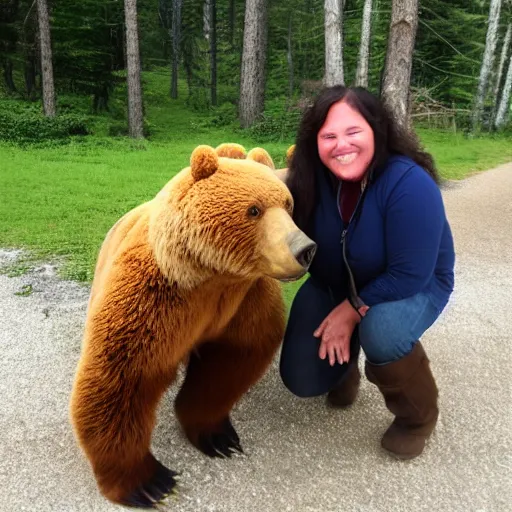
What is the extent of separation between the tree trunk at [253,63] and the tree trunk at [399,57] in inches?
222

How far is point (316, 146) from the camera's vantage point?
7.28ft

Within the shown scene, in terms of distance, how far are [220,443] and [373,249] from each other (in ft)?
3.74

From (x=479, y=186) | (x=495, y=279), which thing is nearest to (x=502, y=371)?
(x=495, y=279)

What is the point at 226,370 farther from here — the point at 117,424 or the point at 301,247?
the point at 301,247

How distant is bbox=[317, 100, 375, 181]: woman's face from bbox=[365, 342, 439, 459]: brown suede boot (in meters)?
0.83

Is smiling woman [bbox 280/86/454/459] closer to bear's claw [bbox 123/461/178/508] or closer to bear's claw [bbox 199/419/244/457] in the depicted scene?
bear's claw [bbox 199/419/244/457]

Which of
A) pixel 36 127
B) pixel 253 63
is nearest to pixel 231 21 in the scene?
pixel 253 63

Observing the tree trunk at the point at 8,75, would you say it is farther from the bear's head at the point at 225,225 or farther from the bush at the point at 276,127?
the bear's head at the point at 225,225

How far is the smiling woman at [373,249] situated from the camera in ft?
6.68

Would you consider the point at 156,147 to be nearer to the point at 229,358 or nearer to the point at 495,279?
the point at 495,279

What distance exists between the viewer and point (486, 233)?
6391 millimetres

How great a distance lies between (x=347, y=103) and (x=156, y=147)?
425 inches

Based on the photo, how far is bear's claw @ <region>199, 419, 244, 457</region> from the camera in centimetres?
237

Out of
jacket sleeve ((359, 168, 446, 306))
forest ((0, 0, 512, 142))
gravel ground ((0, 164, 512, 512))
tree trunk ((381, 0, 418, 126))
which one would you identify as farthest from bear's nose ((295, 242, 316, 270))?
tree trunk ((381, 0, 418, 126))
